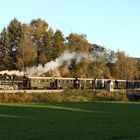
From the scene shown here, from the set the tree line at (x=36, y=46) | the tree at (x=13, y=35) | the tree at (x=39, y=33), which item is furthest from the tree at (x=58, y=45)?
the tree at (x=13, y=35)

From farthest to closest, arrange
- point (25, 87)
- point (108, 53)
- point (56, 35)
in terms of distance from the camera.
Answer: point (108, 53) → point (56, 35) → point (25, 87)

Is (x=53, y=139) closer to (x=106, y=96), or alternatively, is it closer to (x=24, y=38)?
(x=106, y=96)

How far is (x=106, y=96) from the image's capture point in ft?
208

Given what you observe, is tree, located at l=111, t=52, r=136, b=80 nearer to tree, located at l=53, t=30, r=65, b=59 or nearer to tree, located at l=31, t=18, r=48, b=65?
tree, located at l=53, t=30, r=65, b=59

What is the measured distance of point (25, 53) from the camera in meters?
86.9

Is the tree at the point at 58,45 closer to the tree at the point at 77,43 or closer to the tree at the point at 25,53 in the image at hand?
the tree at the point at 77,43

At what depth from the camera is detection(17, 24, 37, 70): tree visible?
86188 mm

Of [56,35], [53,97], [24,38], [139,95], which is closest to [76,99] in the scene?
[53,97]

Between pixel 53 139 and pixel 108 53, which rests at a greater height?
pixel 108 53

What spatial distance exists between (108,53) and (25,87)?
6542 centimetres

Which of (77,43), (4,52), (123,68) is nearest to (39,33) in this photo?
(4,52)

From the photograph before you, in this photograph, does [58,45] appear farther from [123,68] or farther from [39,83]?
[123,68]

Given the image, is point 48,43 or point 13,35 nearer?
point 13,35

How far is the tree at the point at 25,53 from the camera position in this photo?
86188 mm
